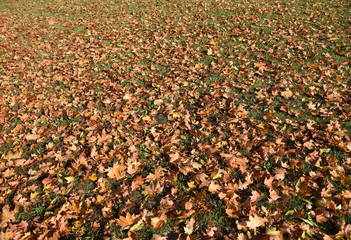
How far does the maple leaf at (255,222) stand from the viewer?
220 centimetres

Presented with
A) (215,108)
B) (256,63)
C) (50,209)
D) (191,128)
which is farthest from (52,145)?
(256,63)

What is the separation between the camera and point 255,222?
2225mm

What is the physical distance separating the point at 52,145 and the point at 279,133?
11.9ft

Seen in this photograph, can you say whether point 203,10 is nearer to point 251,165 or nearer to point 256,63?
point 256,63

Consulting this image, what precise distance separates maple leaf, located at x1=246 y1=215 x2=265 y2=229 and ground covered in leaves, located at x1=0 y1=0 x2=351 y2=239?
0.05ft

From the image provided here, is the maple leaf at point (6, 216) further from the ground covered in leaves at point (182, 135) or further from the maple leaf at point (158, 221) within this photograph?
the maple leaf at point (158, 221)

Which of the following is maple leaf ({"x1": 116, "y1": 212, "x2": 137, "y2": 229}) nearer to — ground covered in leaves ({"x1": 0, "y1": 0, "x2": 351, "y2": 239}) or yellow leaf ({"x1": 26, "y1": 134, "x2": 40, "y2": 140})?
ground covered in leaves ({"x1": 0, "y1": 0, "x2": 351, "y2": 239})

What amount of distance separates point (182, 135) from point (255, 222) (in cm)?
159

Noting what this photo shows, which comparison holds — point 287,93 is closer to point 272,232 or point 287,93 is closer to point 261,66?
point 261,66

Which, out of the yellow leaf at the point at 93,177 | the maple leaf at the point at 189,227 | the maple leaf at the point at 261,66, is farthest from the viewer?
the maple leaf at the point at 261,66

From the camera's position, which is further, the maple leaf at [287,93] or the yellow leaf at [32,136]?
the maple leaf at [287,93]

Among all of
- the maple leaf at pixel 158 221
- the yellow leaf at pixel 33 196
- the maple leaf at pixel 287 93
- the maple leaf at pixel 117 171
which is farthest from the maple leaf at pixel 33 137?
the maple leaf at pixel 287 93

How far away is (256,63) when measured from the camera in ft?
16.3

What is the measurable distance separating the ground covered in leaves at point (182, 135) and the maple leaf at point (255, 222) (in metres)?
0.01
